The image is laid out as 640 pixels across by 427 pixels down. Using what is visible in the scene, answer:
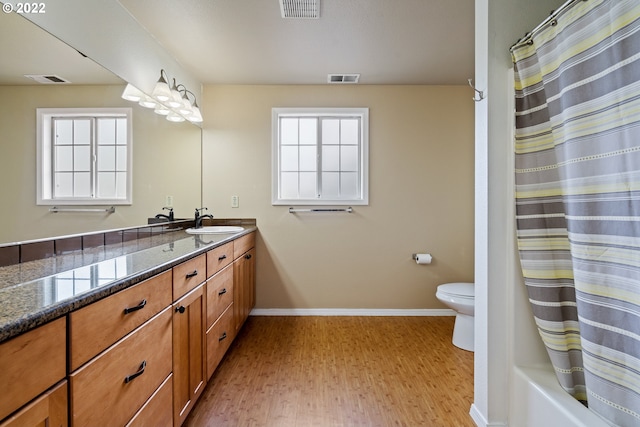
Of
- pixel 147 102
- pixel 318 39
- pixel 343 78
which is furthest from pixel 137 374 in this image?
pixel 343 78

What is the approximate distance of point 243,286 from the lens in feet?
8.45

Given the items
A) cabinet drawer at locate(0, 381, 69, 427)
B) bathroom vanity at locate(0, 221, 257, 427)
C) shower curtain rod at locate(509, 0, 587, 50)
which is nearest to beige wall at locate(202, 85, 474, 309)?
bathroom vanity at locate(0, 221, 257, 427)

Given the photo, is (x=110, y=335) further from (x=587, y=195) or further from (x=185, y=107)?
(x=185, y=107)

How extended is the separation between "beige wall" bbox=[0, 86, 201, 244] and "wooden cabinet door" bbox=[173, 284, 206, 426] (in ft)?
2.29

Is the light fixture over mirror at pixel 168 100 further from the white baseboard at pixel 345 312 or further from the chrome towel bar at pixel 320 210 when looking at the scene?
the white baseboard at pixel 345 312

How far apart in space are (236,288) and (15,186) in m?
1.41

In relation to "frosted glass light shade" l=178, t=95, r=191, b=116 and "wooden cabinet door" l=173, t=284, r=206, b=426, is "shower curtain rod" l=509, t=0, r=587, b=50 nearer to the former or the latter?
"wooden cabinet door" l=173, t=284, r=206, b=426

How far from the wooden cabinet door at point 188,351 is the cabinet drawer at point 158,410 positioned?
0.14 ft

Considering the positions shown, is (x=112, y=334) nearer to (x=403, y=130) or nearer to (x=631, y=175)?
(x=631, y=175)

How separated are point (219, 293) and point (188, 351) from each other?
498mm

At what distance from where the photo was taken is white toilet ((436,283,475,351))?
2.27 meters

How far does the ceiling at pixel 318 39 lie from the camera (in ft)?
6.24

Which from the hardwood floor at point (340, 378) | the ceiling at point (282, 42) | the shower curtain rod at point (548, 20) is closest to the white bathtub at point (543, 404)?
the hardwood floor at point (340, 378)

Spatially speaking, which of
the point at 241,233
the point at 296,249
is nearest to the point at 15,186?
the point at 241,233
